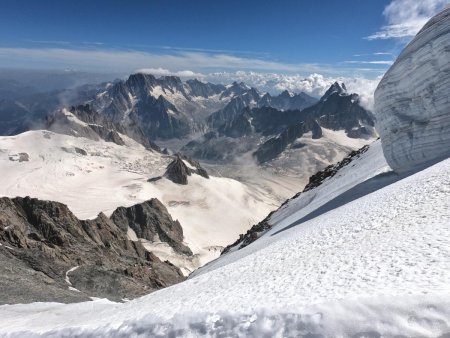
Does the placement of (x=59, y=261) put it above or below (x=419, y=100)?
below

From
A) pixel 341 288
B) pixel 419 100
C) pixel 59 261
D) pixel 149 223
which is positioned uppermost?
pixel 419 100

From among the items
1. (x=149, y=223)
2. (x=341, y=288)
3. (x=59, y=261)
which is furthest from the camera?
(x=149, y=223)

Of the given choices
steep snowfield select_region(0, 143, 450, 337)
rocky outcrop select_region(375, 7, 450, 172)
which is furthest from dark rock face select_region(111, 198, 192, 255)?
steep snowfield select_region(0, 143, 450, 337)

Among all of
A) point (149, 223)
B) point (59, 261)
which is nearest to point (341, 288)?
point (59, 261)

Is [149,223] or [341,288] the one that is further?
[149,223]

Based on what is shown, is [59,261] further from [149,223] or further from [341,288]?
[149,223]

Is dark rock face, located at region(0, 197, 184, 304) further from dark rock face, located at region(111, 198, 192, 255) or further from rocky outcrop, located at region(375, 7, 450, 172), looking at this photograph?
dark rock face, located at region(111, 198, 192, 255)

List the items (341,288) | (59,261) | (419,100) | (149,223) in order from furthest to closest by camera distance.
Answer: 1. (149,223)
2. (59,261)
3. (419,100)
4. (341,288)

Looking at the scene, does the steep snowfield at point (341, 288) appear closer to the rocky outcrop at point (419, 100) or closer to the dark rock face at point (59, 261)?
the rocky outcrop at point (419, 100)
